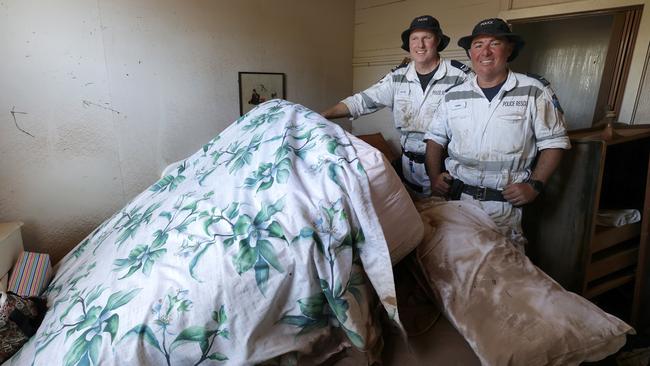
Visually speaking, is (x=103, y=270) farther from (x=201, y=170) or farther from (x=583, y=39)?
(x=583, y=39)

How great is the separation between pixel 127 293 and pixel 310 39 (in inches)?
→ 92.3

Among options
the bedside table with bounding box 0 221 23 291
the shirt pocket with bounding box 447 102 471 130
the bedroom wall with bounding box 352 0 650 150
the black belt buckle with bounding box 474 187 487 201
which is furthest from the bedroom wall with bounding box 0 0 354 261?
the black belt buckle with bounding box 474 187 487 201

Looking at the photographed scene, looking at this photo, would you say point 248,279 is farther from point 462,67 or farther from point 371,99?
point 462,67

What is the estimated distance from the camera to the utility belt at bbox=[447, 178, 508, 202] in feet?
4.63

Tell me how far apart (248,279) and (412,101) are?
1426mm

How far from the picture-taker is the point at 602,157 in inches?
52.4

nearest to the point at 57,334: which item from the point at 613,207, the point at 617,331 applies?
the point at 617,331

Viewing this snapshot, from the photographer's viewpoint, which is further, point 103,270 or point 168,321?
point 103,270

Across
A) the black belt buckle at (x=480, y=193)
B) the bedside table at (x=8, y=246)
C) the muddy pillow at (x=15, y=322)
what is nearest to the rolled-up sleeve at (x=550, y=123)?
the black belt buckle at (x=480, y=193)

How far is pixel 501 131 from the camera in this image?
136 centimetres

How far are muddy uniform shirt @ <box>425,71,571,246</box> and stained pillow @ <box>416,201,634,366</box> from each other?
1.45ft

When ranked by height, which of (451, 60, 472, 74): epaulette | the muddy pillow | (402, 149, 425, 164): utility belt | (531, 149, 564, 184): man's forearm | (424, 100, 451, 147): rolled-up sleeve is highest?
(451, 60, 472, 74): epaulette

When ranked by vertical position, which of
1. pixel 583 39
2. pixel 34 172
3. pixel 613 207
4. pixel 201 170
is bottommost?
pixel 613 207

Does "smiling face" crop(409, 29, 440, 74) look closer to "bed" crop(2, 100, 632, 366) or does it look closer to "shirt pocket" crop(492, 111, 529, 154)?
"shirt pocket" crop(492, 111, 529, 154)
